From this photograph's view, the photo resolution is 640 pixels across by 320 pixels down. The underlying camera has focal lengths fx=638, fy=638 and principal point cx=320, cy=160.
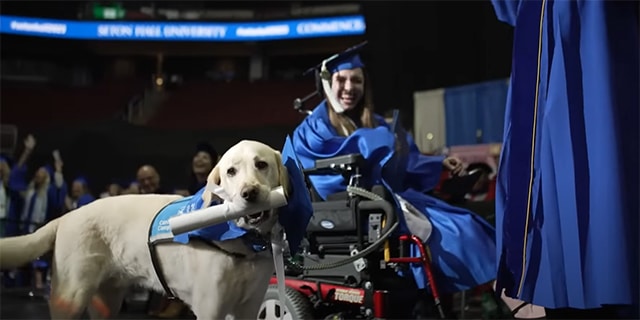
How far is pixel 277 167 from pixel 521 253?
75cm

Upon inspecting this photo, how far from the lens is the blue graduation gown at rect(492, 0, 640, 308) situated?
142cm

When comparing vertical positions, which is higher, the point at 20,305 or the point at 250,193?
the point at 250,193

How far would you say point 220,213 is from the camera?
1.21 m

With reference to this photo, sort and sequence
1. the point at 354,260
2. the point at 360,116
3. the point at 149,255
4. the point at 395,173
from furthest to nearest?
1. the point at 360,116
2. the point at 395,173
3. the point at 354,260
4. the point at 149,255

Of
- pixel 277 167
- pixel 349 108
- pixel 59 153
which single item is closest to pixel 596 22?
pixel 277 167

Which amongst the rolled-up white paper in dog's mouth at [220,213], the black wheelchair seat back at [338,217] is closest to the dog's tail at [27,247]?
the rolled-up white paper in dog's mouth at [220,213]

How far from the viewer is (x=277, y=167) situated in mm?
1300

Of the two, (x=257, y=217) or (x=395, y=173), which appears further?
(x=395, y=173)

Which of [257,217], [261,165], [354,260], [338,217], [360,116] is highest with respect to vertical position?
[360,116]

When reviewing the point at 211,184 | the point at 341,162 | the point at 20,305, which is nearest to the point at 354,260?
the point at 341,162

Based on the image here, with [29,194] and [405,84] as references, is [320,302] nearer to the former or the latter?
[29,194]

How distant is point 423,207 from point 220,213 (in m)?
1.38

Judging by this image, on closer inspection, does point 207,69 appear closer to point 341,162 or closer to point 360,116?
point 360,116

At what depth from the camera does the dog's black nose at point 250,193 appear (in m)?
1.18
